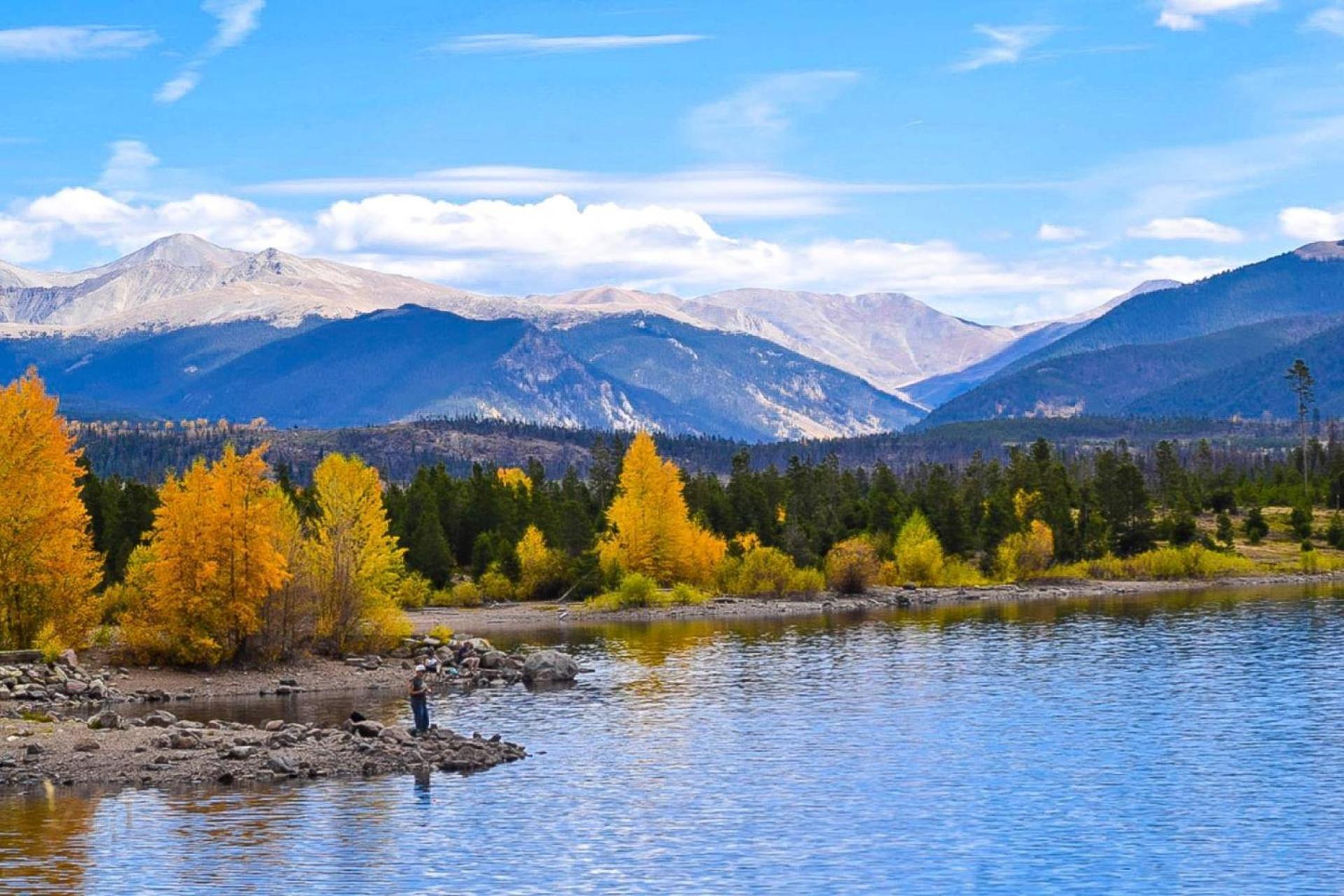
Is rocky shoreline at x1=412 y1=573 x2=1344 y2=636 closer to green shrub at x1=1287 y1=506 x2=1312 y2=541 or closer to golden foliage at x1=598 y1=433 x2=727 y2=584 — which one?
golden foliage at x1=598 y1=433 x2=727 y2=584

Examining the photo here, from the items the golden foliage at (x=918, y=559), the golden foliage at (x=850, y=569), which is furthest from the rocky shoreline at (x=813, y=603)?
the golden foliage at (x=918, y=559)

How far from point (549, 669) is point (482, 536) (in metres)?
62.2

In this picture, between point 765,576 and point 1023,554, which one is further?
point 1023,554

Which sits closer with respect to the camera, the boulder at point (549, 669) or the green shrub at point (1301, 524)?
the boulder at point (549, 669)

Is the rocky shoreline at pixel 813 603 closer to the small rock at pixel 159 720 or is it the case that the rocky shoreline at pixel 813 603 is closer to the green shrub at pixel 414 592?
the green shrub at pixel 414 592

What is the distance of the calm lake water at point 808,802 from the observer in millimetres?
37062

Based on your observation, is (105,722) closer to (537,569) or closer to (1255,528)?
(537,569)

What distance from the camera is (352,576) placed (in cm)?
8150

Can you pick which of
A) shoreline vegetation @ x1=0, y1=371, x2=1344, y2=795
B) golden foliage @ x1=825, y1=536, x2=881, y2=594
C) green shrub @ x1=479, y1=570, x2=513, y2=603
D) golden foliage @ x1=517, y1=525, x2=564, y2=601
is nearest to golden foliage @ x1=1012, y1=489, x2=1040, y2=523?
shoreline vegetation @ x1=0, y1=371, x2=1344, y2=795

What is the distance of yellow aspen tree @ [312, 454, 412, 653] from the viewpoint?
265 feet

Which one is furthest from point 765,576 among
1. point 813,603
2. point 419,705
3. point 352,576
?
point 419,705

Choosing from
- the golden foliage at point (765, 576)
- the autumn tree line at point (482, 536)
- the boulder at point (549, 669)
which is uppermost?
the autumn tree line at point (482, 536)

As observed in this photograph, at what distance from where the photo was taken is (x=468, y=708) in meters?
67.4

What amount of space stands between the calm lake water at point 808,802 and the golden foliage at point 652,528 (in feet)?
174
